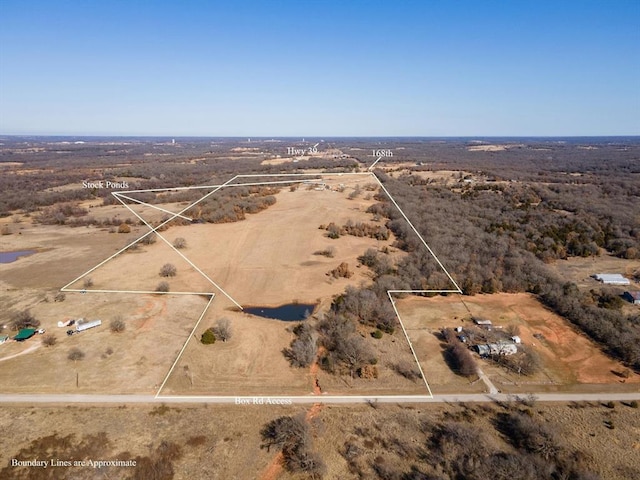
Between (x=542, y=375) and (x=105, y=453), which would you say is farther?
(x=542, y=375)

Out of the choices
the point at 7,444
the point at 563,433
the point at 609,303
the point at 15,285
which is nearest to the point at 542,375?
the point at 563,433

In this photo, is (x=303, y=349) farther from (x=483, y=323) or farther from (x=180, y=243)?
(x=180, y=243)

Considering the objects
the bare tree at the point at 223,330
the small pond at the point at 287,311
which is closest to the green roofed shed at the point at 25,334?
the bare tree at the point at 223,330

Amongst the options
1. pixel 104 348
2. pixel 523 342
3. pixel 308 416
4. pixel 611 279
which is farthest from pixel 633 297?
pixel 104 348

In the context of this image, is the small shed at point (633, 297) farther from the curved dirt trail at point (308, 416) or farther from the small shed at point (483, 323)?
the curved dirt trail at point (308, 416)

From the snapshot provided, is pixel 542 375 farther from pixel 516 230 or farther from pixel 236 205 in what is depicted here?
pixel 236 205

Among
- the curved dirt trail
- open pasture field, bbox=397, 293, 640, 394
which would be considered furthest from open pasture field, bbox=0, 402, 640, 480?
open pasture field, bbox=397, 293, 640, 394

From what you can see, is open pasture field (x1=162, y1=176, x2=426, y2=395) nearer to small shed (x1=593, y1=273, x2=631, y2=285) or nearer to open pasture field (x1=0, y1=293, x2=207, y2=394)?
open pasture field (x1=0, y1=293, x2=207, y2=394)
